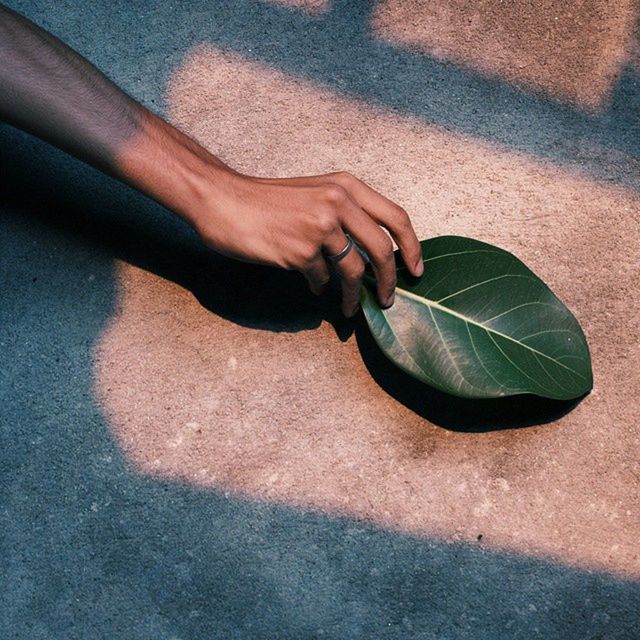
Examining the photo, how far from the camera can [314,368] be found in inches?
55.2

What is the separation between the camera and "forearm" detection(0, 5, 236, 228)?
1247 mm

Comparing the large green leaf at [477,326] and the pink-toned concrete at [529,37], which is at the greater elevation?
the pink-toned concrete at [529,37]

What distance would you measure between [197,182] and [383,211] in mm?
259

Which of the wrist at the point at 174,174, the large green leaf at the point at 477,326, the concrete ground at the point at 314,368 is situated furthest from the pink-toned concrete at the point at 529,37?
the wrist at the point at 174,174

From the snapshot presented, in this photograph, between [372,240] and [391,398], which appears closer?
[372,240]

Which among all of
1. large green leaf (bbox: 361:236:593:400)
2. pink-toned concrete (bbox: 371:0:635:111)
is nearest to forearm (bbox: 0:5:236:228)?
large green leaf (bbox: 361:236:593:400)

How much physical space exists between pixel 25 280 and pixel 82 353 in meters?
0.16

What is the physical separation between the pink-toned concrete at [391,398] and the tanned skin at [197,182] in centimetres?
20

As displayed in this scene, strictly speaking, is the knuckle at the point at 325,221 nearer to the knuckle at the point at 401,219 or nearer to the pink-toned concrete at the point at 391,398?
the knuckle at the point at 401,219

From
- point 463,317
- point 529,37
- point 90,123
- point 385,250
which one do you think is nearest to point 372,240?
point 385,250

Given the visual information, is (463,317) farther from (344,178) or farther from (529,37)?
(529,37)

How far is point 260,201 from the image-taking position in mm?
1221

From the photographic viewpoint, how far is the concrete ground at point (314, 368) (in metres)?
1.32

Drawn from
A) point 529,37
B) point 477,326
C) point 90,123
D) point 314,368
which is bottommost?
point 314,368
